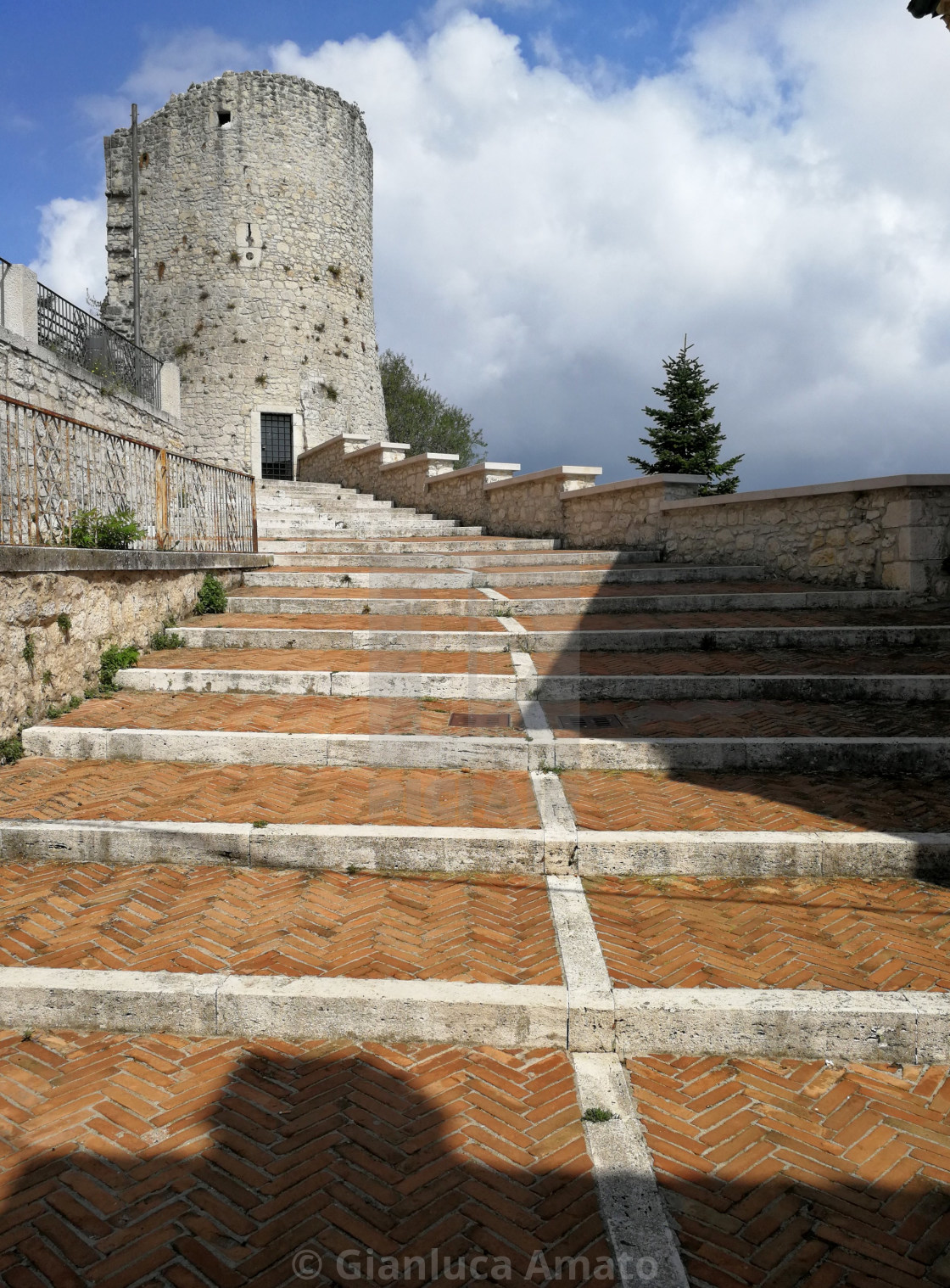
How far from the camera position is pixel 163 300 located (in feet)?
86.0

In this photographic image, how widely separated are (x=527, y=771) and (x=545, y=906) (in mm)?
1585

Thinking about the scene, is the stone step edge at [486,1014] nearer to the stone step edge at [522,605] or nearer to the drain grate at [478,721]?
the drain grate at [478,721]

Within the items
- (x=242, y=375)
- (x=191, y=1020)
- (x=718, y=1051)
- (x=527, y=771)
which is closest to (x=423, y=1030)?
(x=191, y=1020)

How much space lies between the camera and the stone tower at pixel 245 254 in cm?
2547

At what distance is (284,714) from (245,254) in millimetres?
23431

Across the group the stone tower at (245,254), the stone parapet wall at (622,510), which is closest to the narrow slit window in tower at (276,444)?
the stone tower at (245,254)

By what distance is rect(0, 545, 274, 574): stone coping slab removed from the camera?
5.72m

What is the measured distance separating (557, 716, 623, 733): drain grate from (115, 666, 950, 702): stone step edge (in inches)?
20.3

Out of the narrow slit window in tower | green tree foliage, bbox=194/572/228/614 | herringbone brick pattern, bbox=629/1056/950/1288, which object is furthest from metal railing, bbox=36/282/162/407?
herringbone brick pattern, bbox=629/1056/950/1288

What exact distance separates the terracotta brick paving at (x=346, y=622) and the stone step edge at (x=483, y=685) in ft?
4.14

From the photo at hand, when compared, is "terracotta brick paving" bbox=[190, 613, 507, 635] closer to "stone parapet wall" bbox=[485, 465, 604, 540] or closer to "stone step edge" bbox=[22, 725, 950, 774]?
"stone step edge" bbox=[22, 725, 950, 774]

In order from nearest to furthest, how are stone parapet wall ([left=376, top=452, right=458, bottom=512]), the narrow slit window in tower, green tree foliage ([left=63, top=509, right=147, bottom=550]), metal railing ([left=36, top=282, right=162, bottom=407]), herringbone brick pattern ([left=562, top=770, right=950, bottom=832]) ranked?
herringbone brick pattern ([left=562, top=770, right=950, bottom=832])
green tree foliage ([left=63, top=509, right=147, bottom=550])
metal railing ([left=36, top=282, right=162, bottom=407])
stone parapet wall ([left=376, top=452, right=458, bottom=512])
the narrow slit window in tower

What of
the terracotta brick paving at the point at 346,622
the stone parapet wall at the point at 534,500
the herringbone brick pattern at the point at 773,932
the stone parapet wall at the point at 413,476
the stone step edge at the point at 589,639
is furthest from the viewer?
the stone parapet wall at the point at 413,476

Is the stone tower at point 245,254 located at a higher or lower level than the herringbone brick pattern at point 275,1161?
higher
